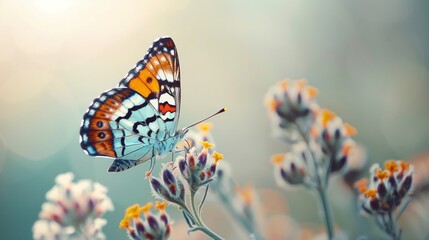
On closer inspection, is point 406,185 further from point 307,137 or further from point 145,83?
point 145,83

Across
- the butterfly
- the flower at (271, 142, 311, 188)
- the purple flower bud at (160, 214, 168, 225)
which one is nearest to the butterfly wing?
the butterfly

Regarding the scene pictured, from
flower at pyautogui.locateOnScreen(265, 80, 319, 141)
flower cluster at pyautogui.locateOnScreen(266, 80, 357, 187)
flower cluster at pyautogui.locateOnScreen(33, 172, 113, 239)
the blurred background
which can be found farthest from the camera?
the blurred background

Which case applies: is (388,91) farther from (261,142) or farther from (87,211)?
(87,211)

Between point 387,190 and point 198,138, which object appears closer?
point 387,190

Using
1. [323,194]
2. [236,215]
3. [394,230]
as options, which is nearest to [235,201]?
[236,215]

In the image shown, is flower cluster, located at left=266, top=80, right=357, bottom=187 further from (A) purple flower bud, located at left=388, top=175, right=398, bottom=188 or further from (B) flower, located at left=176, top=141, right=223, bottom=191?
(B) flower, located at left=176, top=141, right=223, bottom=191

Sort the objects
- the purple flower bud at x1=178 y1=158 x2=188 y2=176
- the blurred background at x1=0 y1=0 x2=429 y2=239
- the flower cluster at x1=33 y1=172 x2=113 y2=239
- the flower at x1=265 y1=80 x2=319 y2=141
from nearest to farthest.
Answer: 1. the purple flower bud at x1=178 y1=158 x2=188 y2=176
2. the flower cluster at x1=33 y1=172 x2=113 y2=239
3. the flower at x1=265 y1=80 x2=319 y2=141
4. the blurred background at x1=0 y1=0 x2=429 y2=239

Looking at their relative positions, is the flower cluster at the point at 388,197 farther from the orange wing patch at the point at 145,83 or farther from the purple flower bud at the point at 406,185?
the orange wing patch at the point at 145,83
